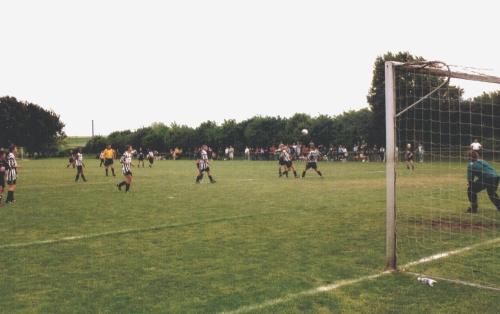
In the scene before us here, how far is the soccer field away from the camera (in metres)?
5.42

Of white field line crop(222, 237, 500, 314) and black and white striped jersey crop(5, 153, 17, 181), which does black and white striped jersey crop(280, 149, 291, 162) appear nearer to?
black and white striped jersey crop(5, 153, 17, 181)

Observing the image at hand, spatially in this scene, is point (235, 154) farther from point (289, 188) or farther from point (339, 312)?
point (339, 312)

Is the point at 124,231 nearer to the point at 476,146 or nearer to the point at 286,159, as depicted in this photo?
the point at 476,146

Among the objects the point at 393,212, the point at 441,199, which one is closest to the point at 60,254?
the point at 393,212

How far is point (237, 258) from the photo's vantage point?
24.5 ft

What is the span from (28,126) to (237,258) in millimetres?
78817

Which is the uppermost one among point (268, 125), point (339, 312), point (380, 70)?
point (380, 70)

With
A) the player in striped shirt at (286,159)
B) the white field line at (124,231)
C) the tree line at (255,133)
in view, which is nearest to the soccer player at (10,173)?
the white field line at (124,231)

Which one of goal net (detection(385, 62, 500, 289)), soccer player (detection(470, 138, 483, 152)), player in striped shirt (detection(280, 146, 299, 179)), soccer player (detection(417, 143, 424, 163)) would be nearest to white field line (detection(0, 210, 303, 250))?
goal net (detection(385, 62, 500, 289))

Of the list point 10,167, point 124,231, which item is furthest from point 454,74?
point 10,167

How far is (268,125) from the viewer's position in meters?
A: 69.8

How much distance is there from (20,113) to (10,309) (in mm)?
79366

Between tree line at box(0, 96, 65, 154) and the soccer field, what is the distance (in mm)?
68669

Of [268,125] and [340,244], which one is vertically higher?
[268,125]
